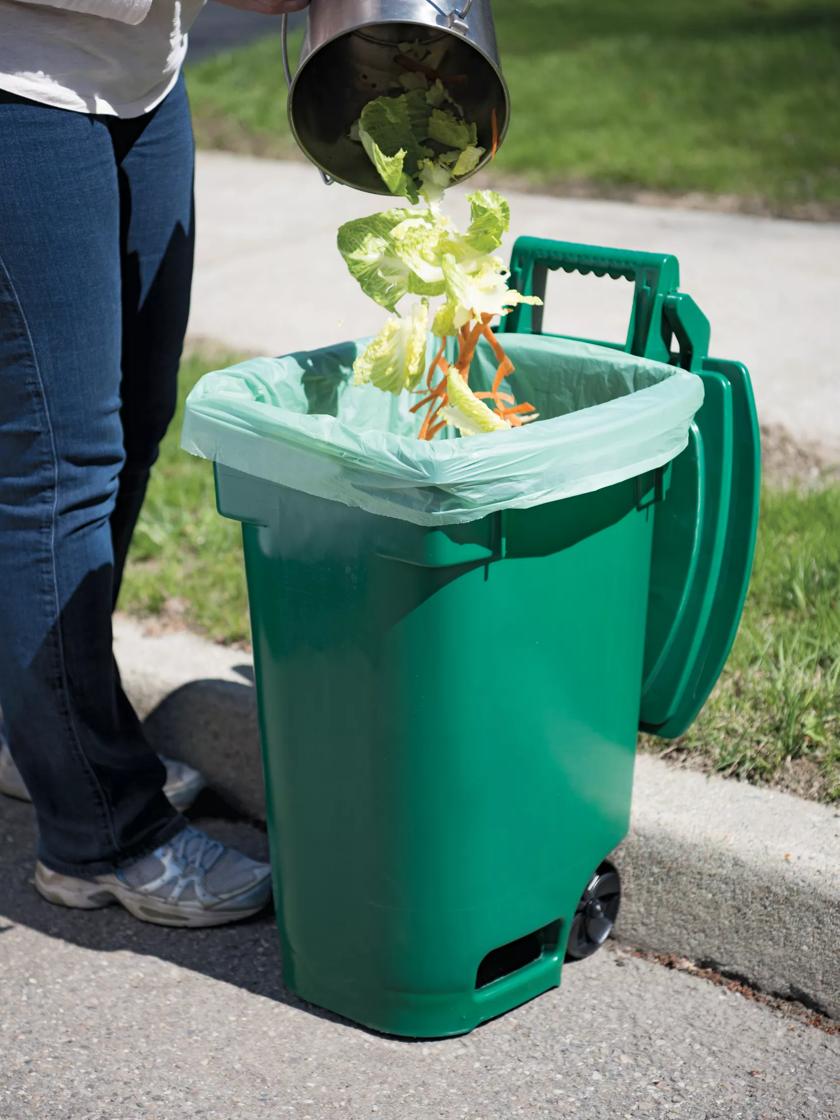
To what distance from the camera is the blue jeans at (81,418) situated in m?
2.01

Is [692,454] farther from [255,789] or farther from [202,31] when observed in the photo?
[202,31]

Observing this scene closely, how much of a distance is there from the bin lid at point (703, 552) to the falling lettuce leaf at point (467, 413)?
362 millimetres

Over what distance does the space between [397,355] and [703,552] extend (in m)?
0.59

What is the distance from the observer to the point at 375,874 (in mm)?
2057

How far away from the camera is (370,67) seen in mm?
2135

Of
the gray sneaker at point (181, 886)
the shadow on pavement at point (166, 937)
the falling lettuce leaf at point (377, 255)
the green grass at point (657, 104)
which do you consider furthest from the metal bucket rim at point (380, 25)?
the green grass at point (657, 104)

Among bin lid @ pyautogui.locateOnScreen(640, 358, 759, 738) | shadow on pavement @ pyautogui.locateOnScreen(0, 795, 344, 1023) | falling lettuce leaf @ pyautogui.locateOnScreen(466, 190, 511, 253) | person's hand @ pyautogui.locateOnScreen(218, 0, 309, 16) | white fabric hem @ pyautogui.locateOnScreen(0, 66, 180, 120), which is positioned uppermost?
person's hand @ pyautogui.locateOnScreen(218, 0, 309, 16)

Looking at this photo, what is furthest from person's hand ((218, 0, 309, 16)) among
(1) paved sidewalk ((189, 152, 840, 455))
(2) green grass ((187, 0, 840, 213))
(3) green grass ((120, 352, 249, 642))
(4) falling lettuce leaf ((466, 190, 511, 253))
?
(2) green grass ((187, 0, 840, 213))

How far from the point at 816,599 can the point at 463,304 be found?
121 centimetres

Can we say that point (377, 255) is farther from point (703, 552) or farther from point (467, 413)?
point (703, 552)

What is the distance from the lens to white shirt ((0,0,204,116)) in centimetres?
193

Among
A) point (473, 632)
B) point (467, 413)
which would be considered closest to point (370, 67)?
point (467, 413)

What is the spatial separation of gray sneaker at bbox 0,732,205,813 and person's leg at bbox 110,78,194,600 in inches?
19.9

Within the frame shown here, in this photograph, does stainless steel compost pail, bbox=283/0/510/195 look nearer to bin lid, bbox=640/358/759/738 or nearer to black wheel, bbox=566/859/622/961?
bin lid, bbox=640/358/759/738
